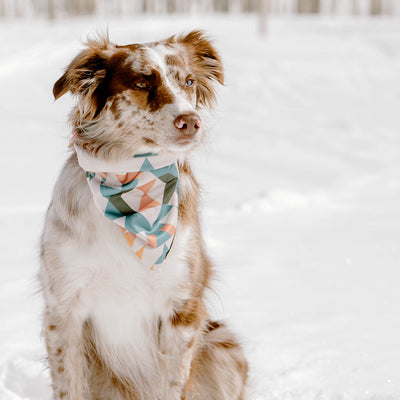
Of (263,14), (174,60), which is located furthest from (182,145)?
(263,14)

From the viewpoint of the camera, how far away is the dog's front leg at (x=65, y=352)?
110 inches

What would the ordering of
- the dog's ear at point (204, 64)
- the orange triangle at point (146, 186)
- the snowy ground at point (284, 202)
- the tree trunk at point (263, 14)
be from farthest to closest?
the tree trunk at point (263, 14)
the snowy ground at point (284, 202)
the dog's ear at point (204, 64)
the orange triangle at point (146, 186)

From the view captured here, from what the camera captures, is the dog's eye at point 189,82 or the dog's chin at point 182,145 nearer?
the dog's chin at point 182,145

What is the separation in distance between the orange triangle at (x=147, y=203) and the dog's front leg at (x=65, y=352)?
1.88 ft

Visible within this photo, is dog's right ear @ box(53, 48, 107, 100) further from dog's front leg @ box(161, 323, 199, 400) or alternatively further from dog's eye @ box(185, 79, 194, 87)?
dog's front leg @ box(161, 323, 199, 400)

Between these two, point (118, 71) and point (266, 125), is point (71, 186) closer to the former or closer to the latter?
point (118, 71)

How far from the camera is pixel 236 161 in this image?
30.2 feet

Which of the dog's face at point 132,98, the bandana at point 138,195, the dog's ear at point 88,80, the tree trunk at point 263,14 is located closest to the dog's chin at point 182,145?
the dog's face at point 132,98

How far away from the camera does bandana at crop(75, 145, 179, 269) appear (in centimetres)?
272

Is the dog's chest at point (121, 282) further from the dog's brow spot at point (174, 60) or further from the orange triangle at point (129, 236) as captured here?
the dog's brow spot at point (174, 60)

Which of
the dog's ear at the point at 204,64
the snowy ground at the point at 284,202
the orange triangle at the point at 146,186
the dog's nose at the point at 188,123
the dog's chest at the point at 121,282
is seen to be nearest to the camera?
the dog's nose at the point at 188,123

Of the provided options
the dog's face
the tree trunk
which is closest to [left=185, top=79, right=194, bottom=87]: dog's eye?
the dog's face

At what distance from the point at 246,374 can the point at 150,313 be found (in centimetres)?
72

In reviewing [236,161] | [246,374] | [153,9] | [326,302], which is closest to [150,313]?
[246,374]
